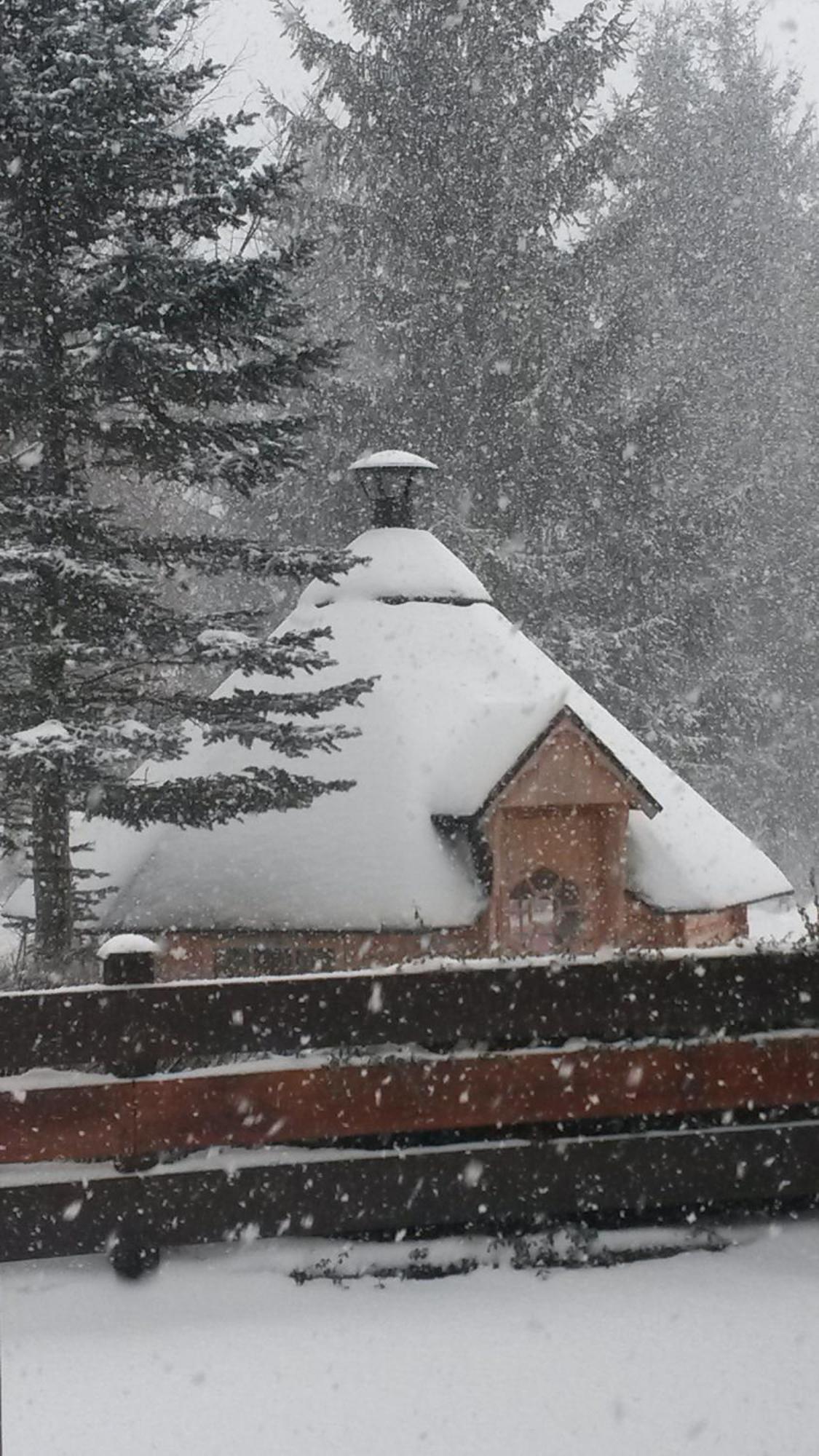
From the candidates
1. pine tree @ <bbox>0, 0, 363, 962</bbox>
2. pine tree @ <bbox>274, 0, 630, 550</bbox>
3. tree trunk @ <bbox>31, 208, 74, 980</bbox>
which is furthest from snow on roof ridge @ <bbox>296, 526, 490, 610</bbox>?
pine tree @ <bbox>274, 0, 630, 550</bbox>

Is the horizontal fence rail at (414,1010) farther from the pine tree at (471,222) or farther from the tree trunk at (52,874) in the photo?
the pine tree at (471,222)

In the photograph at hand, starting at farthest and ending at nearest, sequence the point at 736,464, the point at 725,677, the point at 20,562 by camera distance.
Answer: the point at 736,464, the point at 725,677, the point at 20,562

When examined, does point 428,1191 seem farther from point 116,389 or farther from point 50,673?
point 116,389

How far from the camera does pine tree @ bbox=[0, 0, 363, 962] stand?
11508mm

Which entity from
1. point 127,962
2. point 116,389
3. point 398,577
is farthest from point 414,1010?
point 398,577

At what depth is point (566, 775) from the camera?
12.5 metres

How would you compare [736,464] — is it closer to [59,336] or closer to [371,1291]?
[59,336]

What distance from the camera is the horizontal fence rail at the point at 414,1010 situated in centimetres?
482

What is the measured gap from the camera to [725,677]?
1224 inches

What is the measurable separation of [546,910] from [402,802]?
1656mm

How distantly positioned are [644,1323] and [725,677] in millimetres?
27383

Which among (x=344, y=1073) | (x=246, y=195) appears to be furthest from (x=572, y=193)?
(x=344, y=1073)

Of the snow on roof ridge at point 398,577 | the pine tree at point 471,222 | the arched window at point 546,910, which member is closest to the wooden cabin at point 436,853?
the arched window at point 546,910

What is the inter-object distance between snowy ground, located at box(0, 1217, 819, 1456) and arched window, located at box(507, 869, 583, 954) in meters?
7.32
